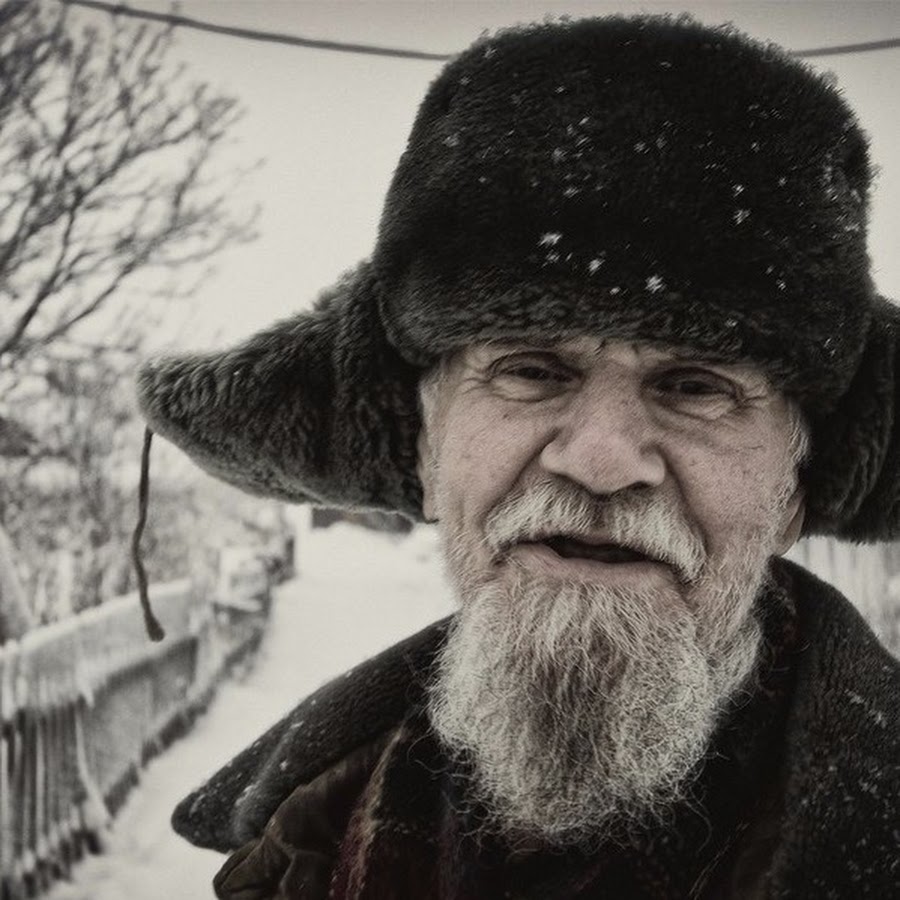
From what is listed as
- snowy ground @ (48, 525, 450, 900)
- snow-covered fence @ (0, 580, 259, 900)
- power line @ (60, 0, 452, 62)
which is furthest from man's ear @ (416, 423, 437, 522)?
snowy ground @ (48, 525, 450, 900)

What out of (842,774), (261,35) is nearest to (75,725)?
(261,35)

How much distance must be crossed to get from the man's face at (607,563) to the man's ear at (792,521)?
11 cm

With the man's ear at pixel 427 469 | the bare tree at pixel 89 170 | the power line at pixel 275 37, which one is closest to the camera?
the man's ear at pixel 427 469

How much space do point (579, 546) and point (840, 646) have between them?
427 mm

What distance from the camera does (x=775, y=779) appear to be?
1217mm

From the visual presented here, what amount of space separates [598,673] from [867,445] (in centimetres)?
58

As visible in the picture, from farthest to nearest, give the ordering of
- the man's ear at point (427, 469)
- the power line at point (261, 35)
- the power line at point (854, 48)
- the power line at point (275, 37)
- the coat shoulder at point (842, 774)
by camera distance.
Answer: the power line at point (261, 35), the power line at point (275, 37), the power line at point (854, 48), the man's ear at point (427, 469), the coat shoulder at point (842, 774)

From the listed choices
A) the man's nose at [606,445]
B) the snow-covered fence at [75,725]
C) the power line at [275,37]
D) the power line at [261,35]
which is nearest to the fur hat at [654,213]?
the man's nose at [606,445]

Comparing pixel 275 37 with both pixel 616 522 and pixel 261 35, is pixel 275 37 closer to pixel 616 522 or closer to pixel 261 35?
pixel 261 35

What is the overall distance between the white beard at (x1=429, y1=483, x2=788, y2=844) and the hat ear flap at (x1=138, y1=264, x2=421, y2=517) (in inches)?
A: 14.6

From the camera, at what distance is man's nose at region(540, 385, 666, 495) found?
1183 mm

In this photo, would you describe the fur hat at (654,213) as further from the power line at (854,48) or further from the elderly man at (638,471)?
the power line at (854,48)

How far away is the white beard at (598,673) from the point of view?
1.20 metres

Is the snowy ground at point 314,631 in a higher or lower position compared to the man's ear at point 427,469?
lower
